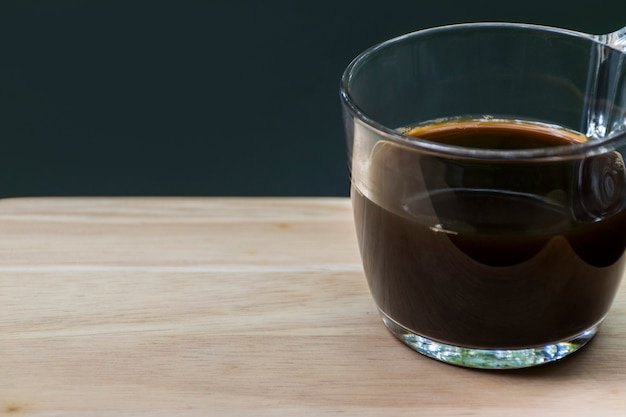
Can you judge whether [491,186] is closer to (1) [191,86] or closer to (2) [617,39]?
(2) [617,39]

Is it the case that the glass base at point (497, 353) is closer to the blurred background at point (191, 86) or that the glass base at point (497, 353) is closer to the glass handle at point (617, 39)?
the glass handle at point (617, 39)

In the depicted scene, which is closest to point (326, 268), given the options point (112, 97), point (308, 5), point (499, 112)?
point (499, 112)

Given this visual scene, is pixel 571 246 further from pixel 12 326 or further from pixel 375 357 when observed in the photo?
pixel 12 326

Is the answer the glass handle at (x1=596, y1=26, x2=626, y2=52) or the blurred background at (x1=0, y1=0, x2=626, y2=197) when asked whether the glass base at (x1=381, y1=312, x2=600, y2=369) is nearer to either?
the glass handle at (x1=596, y1=26, x2=626, y2=52)

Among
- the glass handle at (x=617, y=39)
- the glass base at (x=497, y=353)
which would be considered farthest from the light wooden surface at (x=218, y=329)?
the glass handle at (x=617, y=39)

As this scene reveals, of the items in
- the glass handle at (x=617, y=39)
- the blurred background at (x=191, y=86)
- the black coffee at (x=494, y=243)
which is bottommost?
the blurred background at (x=191, y=86)

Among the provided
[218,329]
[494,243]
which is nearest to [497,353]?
[494,243]

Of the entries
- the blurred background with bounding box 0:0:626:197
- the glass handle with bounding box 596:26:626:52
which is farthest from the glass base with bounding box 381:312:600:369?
the blurred background with bounding box 0:0:626:197
